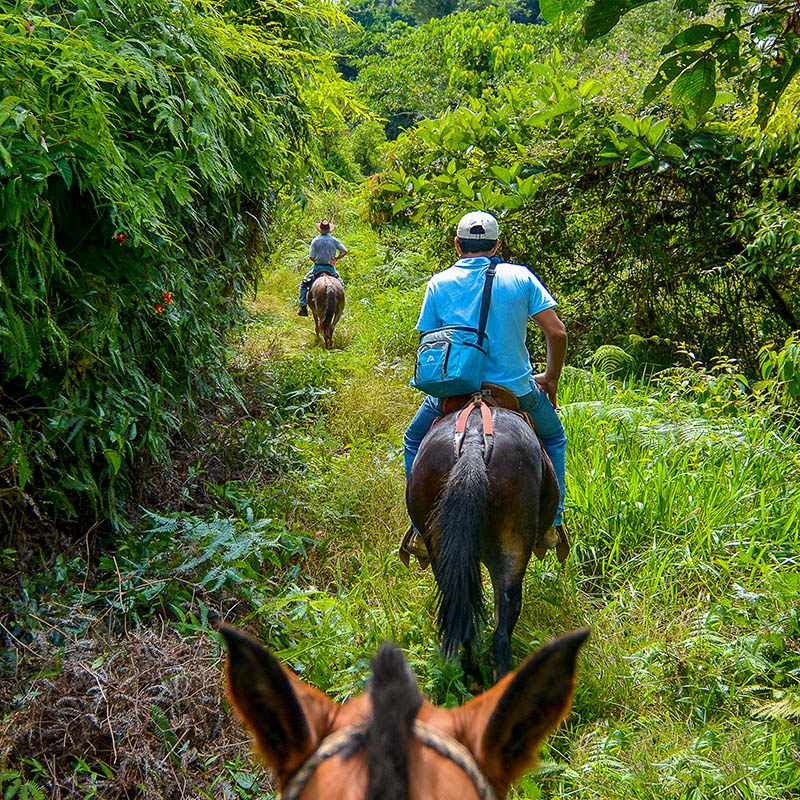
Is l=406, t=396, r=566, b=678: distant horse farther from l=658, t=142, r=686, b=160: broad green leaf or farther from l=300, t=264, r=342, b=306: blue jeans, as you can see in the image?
l=300, t=264, r=342, b=306: blue jeans

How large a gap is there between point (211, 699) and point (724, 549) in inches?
128

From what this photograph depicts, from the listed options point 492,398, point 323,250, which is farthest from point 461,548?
point 323,250

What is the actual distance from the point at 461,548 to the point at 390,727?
7.37 ft

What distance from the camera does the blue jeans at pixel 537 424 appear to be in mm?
3814

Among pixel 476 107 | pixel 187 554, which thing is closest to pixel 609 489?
pixel 187 554

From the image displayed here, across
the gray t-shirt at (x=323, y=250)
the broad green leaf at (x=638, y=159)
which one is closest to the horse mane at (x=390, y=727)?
the broad green leaf at (x=638, y=159)

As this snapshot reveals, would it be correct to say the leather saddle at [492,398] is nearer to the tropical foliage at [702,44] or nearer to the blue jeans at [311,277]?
the tropical foliage at [702,44]

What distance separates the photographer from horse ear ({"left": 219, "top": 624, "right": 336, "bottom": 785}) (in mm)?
924

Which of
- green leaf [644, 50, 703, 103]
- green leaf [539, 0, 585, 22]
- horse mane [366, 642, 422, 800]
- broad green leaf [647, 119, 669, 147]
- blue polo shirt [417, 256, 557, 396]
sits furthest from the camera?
broad green leaf [647, 119, 669, 147]

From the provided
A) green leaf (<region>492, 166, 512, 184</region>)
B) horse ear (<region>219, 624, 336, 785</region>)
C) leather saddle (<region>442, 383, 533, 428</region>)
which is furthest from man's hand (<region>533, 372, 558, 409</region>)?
green leaf (<region>492, 166, 512, 184</region>)

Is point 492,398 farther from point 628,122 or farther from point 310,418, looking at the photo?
point 628,122

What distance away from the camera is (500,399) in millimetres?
3586

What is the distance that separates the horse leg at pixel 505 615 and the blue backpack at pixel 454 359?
38.9 inches

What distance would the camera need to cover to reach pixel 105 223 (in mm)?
3473
